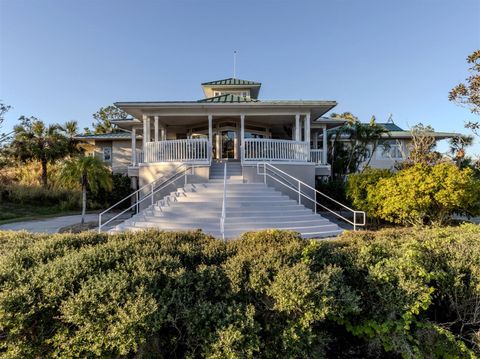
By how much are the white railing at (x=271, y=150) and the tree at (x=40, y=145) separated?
1544 centimetres

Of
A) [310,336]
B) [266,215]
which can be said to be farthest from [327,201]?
[310,336]

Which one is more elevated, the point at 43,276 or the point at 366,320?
the point at 43,276

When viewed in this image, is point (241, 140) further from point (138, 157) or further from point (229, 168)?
point (138, 157)

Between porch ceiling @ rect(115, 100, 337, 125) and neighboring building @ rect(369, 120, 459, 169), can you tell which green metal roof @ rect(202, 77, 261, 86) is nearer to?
porch ceiling @ rect(115, 100, 337, 125)

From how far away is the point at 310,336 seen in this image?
268 centimetres

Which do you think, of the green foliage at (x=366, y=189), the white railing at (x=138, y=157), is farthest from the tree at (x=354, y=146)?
the white railing at (x=138, y=157)

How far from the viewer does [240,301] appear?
2.87 m

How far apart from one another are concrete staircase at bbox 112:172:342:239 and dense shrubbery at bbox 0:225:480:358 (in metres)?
5.43

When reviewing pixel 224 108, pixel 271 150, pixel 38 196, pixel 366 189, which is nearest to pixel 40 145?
pixel 38 196

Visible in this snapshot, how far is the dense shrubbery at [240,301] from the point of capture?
249cm

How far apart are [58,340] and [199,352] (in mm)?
1273

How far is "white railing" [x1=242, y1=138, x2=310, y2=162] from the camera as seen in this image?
13.4m

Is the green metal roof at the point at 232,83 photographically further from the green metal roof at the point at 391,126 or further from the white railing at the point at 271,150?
the green metal roof at the point at 391,126

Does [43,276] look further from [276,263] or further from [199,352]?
[276,263]
